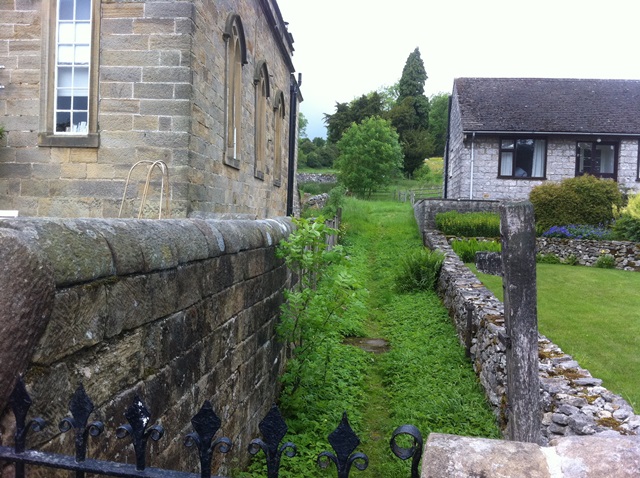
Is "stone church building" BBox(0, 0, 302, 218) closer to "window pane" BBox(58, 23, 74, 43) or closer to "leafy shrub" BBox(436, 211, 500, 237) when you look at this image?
"window pane" BBox(58, 23, 74, 43)

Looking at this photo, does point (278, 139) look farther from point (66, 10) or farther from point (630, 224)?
point (630, 224)

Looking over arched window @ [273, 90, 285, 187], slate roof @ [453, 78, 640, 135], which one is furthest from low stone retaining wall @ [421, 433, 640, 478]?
slate roof @ [453, 78, 640, 135]

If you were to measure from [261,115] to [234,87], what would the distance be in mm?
2994

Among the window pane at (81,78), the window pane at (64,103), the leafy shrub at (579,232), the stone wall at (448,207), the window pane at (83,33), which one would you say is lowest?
the leafy shrub at (579,232)

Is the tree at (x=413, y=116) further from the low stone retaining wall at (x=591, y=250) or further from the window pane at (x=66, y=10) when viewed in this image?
the window pane at (x=66, y=10)

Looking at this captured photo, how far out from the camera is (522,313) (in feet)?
13.2

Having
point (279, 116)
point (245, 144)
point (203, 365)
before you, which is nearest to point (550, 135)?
point (279, 116)

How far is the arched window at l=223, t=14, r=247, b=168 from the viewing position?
941 cm

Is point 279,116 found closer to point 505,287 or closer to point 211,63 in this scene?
point 211,63

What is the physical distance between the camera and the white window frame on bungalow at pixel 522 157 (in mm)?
24688

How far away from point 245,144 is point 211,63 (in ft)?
10.3

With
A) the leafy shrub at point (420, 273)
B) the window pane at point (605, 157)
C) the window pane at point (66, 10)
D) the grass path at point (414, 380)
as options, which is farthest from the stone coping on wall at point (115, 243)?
the window pane at point (605, 157)

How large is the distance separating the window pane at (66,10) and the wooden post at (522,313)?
6.67 m

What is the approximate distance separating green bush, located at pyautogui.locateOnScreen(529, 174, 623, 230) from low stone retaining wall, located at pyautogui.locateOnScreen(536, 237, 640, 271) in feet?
7.70
